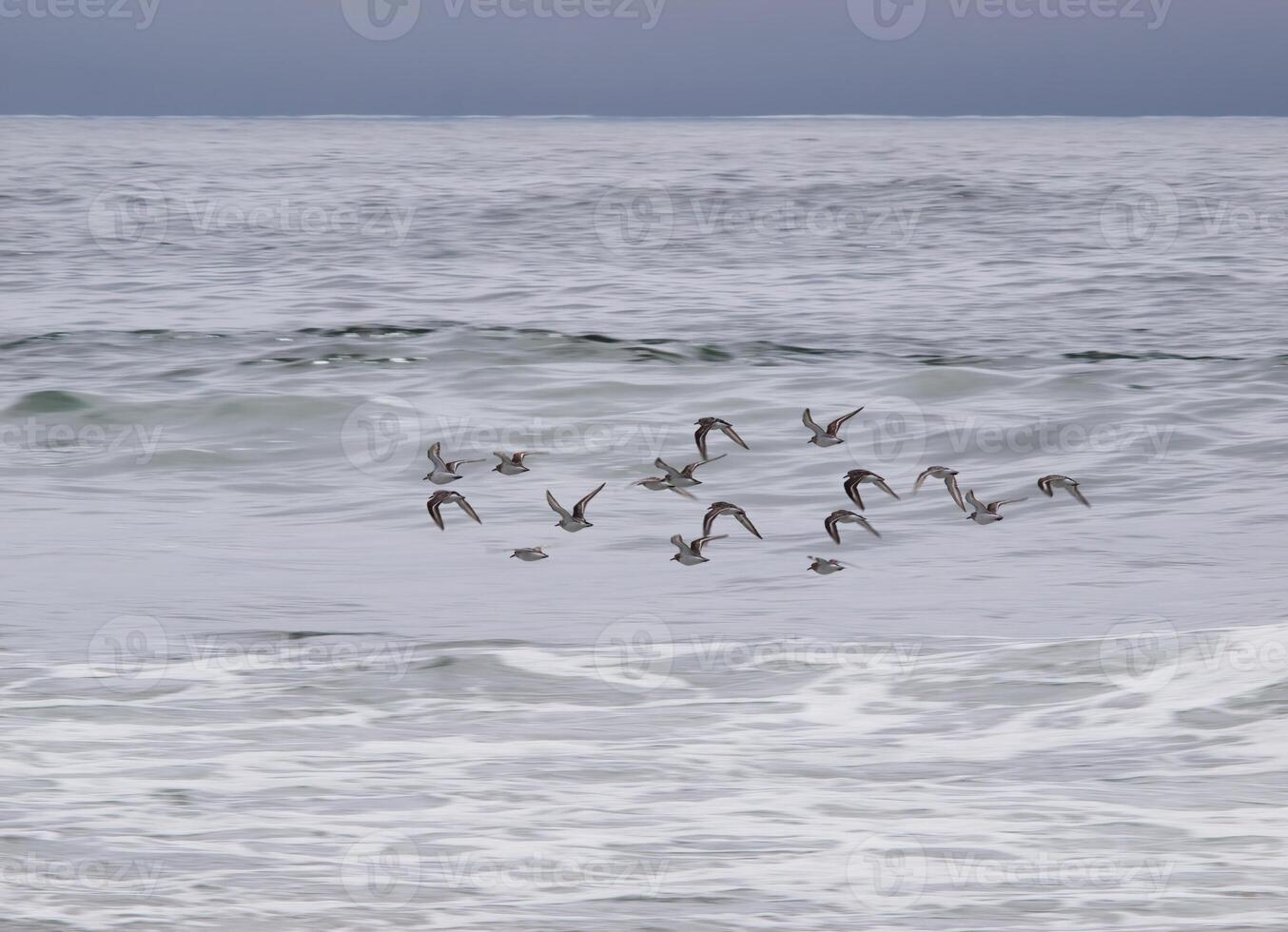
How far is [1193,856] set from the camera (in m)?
7.04

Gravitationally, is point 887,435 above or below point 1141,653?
above

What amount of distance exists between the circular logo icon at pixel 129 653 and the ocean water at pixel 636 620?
4cm

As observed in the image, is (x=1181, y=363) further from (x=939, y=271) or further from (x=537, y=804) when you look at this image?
(x=537, y=804)

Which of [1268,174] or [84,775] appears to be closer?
[84,775]

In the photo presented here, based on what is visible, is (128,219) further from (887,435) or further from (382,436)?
(887,435)

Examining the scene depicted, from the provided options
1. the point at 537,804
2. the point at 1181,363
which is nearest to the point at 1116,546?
the point at 537,804

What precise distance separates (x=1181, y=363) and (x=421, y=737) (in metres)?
16.3

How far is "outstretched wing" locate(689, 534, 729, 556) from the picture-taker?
449 inches

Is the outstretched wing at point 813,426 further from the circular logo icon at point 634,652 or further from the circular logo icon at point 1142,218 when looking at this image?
the circular logo icon at point 1142,218

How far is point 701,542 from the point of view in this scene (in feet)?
38.3

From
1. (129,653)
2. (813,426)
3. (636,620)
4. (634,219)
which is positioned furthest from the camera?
(634,219)

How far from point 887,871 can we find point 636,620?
4.51 metres

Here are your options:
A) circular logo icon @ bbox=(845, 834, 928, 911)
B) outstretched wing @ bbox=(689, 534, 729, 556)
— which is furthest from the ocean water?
outstretched wing @ bbox=(689, 534, 729, 556)

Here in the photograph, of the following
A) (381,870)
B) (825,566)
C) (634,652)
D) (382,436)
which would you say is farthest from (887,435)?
(381,870)
